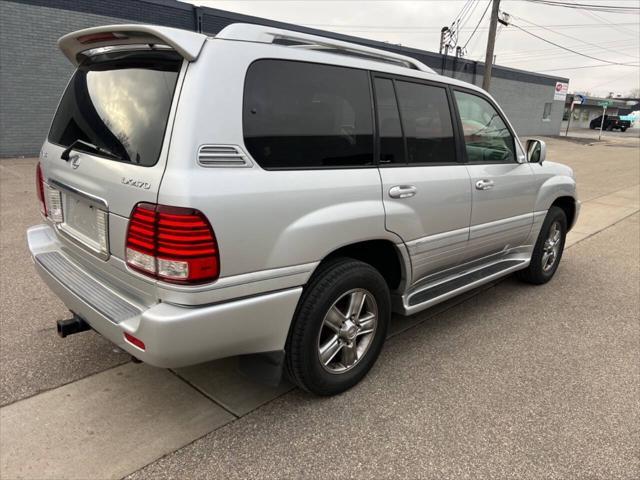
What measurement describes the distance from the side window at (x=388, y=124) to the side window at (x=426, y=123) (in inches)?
2.8

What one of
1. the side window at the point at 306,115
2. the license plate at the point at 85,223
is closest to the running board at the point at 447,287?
the side window at the point at 306,115

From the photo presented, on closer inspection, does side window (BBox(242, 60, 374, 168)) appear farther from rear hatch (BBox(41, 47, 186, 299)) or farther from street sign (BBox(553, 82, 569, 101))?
street sign (BBox(553, 82, 569, 101))

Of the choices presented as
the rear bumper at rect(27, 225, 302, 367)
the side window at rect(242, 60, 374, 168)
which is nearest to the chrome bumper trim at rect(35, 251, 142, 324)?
the rear bumper at rect(27, 225, 302, 367)

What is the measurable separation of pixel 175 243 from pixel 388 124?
1560 mm

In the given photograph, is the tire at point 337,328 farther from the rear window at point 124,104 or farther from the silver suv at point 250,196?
the rear window at point 124,104

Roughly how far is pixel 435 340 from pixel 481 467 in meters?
1.33

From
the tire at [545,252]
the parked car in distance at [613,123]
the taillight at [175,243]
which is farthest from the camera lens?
the parked car in distance at [613,123]

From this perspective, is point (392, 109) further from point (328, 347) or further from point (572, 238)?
point (572, 238)

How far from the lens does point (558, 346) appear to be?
11.9 feet

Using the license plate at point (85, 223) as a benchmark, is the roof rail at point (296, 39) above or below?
above

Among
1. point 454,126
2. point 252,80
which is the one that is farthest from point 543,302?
point 252,80

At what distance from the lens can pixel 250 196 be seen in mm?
2184

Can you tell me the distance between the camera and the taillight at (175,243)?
203 cm

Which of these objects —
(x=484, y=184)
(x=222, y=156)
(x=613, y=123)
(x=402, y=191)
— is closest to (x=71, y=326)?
(x=222, y=156)
